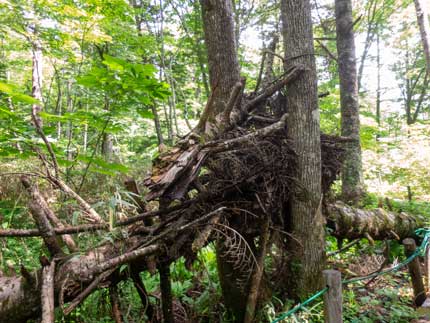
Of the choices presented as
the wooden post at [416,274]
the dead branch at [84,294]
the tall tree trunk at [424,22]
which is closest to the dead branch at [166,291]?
the dead branch at [84,294]

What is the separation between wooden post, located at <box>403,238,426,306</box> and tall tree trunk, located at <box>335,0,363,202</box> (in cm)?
244

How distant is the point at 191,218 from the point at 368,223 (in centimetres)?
309

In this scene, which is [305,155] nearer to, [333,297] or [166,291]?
[333,297]

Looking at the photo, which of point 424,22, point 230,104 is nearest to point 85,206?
point 230,104

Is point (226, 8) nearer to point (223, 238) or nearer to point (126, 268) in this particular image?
point (223, 238)

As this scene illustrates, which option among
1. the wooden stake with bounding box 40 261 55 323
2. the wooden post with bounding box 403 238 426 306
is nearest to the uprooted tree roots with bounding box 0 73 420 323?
the wooden stake with bounding box 40 261 55 323

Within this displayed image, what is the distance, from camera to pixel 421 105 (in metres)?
16.5

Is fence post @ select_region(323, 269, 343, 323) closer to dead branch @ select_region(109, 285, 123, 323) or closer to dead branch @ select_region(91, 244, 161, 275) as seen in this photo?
dead branch @ select_region(91, 244, 161, 275)

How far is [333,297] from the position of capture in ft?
7.50

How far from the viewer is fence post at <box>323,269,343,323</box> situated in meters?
2.28

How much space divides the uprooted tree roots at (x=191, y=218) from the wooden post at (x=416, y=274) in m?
1.46

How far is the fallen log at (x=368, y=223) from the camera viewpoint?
395 centimetres

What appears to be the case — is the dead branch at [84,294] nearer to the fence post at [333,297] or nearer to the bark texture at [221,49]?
the fence post at [333,297]

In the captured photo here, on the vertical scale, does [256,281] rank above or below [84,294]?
below
